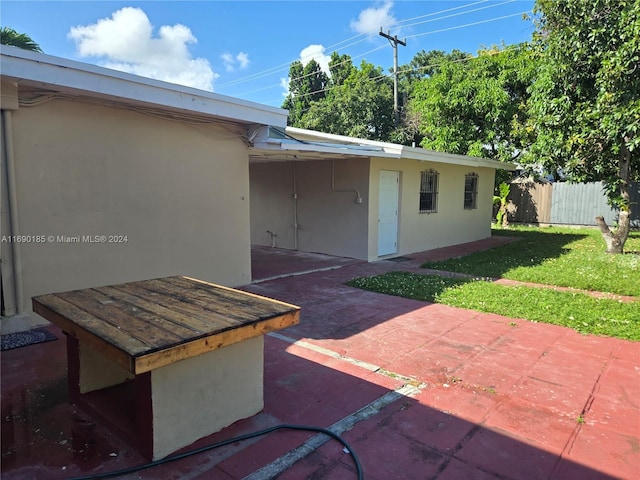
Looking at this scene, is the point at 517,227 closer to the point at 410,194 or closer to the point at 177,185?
the point at 410,194

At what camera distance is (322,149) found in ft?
21.9

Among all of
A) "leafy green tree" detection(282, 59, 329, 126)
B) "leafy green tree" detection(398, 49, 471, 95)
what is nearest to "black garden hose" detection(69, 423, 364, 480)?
"leafy green tree" detection(398, 49, 471, 95)

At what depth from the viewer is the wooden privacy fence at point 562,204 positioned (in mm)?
16656

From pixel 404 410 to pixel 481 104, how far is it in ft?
48.9

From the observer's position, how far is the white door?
31.0 feet

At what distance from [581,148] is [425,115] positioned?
28.8 feet

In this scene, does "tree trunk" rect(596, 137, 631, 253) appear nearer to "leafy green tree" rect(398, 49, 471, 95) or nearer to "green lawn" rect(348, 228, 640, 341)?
"green lawn" rect(348, 228, 640, 341)

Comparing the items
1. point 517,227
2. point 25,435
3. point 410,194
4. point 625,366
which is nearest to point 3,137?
point 25,435

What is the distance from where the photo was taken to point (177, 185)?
19.0 feet

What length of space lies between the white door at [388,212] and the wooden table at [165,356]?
21.8ft

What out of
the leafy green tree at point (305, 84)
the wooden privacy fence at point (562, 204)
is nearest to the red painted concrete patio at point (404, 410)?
the wooden privacy fence at point (562, 204)

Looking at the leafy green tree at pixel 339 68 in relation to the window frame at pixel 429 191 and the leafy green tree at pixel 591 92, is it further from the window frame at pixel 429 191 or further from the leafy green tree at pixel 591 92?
the leafy green tree at pixel 591 92

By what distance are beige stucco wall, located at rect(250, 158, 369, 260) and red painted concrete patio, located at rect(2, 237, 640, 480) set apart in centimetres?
456

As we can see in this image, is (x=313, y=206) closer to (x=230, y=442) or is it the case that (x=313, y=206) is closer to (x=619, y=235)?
(x=619, y=235)
